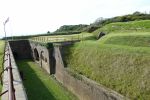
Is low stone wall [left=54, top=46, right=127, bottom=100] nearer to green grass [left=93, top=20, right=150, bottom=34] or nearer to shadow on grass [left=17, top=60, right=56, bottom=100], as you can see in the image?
shadow on grass [left=17, top=60, right=56, bottom=100]

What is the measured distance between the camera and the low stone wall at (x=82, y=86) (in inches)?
559

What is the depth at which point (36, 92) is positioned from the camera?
783 inches

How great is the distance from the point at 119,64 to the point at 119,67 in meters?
0.22

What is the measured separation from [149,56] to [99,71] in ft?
12.7

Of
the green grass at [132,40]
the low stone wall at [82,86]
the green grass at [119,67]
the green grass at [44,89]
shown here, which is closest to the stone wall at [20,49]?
the green grass at [44,89]

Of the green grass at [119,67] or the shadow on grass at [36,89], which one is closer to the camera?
the green grass at [119,67]

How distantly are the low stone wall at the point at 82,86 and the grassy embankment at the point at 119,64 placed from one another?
0.55 meters

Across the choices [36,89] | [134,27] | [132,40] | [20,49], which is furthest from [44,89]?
[20,49]

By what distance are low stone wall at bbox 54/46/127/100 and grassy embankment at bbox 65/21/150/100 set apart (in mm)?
547

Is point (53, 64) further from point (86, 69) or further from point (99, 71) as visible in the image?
point (99, 71)

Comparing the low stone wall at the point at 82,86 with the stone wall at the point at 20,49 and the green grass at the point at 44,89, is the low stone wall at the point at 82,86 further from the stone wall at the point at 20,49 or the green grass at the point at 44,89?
the stone wall at the point at 20,49

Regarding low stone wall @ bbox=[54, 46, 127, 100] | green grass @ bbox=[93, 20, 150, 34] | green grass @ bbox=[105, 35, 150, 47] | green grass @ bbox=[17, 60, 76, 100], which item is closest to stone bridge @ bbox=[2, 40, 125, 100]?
low stone wall @ bbox=[54, 46, 127, 100]

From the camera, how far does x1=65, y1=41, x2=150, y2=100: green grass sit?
1349cm

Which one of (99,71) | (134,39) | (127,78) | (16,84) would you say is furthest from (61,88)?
(16,84)
